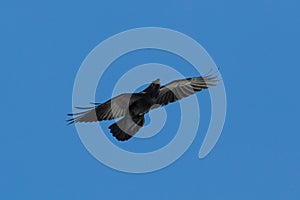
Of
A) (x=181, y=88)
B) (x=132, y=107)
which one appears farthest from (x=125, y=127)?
(x=181, y=88)

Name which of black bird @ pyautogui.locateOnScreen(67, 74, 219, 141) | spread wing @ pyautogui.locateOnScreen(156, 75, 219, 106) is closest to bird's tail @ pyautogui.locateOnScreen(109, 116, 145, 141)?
black bird @ pyautogui.locateOnScreen(67, 74, 219, 141)

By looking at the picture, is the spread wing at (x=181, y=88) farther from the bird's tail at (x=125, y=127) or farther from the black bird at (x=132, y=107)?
the bird's tail at (x=125, y=127)

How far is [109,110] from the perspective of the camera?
18.3m

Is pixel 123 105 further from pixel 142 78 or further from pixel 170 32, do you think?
pixel 170 32

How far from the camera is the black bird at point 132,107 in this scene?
60.0ft

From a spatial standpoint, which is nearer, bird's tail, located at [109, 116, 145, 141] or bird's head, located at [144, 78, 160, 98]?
bird's tail, located at [109, 116, 145, 141]

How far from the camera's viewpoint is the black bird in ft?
60.0

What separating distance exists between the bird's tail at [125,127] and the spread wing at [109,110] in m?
0.13

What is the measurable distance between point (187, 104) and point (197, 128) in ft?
1.51

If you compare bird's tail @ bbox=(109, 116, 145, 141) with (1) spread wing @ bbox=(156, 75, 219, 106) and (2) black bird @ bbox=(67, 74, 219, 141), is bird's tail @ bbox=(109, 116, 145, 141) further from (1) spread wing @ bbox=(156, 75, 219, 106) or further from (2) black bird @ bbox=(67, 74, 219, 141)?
(1) spread wing @ bbox=(156, 75, 219, 106)

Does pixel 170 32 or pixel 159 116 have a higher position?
pixel 170 32

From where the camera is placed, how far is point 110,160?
1883 cm

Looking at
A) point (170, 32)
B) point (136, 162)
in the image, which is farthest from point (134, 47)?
point (136, 162)

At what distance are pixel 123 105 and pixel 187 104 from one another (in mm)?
1312
